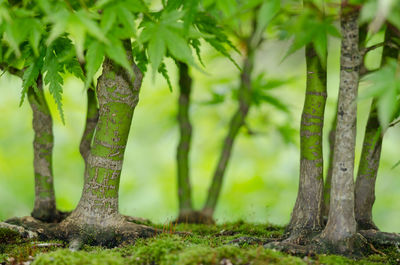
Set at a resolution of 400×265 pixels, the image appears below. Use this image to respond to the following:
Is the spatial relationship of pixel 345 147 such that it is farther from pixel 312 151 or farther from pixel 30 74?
pixel 30 74

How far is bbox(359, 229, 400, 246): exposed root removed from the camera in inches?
64.9

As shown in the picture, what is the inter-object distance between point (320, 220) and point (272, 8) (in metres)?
1.07

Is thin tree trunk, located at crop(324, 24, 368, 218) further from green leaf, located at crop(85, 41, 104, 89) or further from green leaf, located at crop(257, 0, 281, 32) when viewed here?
green leaf, located at crop(85, 41, 104, 89)

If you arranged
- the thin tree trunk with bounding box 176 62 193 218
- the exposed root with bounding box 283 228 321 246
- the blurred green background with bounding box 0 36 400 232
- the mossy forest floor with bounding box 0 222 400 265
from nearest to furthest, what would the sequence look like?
the mossy forest floor with bounding box 0 222 400 265 → the exposed root with bounding box 283 228 321 246 → the thin tree trunk with bounding box 176 62 193 218 → the blurred green background with bounding box 0 36 400 232

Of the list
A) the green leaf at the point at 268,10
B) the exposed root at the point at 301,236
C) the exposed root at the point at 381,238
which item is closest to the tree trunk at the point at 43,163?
the exposed root at the point at 301,236

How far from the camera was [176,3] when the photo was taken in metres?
1.29

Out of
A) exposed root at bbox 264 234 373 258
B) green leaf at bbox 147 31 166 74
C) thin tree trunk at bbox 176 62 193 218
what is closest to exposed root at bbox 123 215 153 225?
thin tree trunk at bbox 176 62 193 218

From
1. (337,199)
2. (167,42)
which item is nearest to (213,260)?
(337,199)

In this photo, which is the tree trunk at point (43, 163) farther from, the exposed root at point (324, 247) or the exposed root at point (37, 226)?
the exposed root at point (324, 247)

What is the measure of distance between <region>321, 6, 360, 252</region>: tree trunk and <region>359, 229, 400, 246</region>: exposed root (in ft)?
0.65

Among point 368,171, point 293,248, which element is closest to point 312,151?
point 368,171

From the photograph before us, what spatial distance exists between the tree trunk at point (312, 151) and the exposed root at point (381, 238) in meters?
0.21

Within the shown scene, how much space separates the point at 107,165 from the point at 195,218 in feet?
3.34

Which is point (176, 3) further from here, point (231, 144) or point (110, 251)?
point (231, 144)
